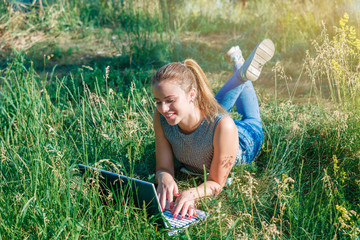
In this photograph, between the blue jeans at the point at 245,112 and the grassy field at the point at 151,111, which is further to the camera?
the blue jeans at the point at 245,112

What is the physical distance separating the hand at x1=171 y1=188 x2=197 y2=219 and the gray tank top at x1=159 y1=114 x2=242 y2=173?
38 cm

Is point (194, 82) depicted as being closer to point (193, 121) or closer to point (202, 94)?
point (202, 94)

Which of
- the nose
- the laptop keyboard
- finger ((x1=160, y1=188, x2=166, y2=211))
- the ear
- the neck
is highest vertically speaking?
the ear

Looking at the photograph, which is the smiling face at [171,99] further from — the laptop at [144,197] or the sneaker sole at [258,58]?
the sneaker sole at [258,58]

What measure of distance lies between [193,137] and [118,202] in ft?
2.25

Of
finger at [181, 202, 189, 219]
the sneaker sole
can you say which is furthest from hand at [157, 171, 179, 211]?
the sneaker sole

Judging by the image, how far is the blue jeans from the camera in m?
3.01

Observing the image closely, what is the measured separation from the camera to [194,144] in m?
2.72

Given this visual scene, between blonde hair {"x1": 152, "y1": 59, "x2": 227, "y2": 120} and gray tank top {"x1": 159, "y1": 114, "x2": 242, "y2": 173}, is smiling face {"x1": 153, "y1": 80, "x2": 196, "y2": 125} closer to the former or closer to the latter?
blonde hair {"x1": 152, "y1": 59, "x2": 227, "y2": 120}

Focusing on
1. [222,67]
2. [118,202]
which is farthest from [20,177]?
[222,67]

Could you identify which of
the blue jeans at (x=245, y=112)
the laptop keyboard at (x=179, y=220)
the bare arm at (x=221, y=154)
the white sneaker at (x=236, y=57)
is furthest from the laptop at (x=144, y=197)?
the white sneaker at (x=236, y=57)

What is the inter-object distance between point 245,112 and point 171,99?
106cm

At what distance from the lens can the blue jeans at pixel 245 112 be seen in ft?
9.86

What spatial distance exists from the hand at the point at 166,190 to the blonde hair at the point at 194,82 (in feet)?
1.60
